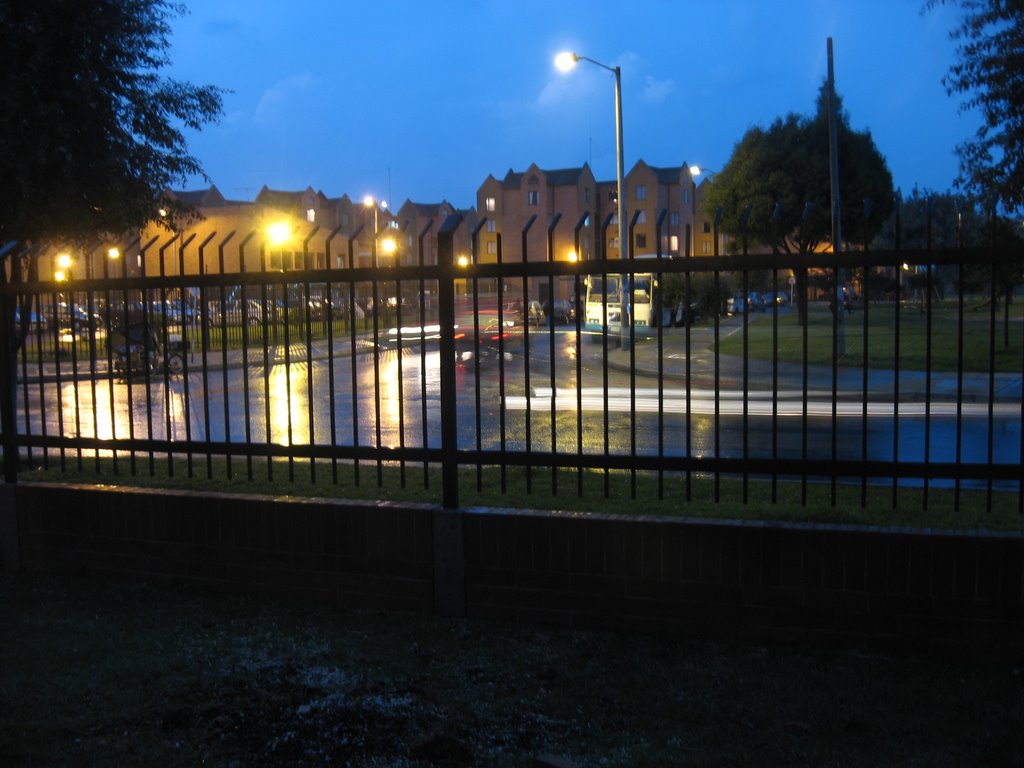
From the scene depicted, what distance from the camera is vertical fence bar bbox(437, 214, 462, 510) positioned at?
5.37 metres

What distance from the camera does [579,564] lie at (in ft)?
17.2

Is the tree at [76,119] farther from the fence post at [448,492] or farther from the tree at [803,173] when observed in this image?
the tree at [803,173]

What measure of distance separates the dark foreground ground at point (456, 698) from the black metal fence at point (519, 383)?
0.86 metres

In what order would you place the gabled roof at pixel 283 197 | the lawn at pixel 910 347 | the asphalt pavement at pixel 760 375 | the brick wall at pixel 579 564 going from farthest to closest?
the gabled roof at pixel 283 197 < the lawn at pixel 910 347 < the asphalt pavement at pixel 760 375 < the brick wall at pixel 579 564

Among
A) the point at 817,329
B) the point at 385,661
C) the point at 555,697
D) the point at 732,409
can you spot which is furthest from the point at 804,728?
the point at 817,329

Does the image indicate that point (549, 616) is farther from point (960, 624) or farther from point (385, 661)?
point (960, 624)

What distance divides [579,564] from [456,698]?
1.08 meters

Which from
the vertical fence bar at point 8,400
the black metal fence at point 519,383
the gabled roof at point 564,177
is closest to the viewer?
the black metal fence at point 519,383

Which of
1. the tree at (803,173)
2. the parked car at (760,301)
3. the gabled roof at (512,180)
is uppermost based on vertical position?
the gabled roof at (512,180)

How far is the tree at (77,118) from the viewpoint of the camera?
8367mm

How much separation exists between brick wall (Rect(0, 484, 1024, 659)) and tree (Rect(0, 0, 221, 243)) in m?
3.21

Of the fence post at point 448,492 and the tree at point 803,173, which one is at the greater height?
the tree at point 803,173

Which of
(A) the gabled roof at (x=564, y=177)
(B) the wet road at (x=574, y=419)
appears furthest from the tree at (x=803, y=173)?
(A) the gabled roof at (x=564, y=177)

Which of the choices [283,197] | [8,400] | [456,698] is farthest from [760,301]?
[283,197]
